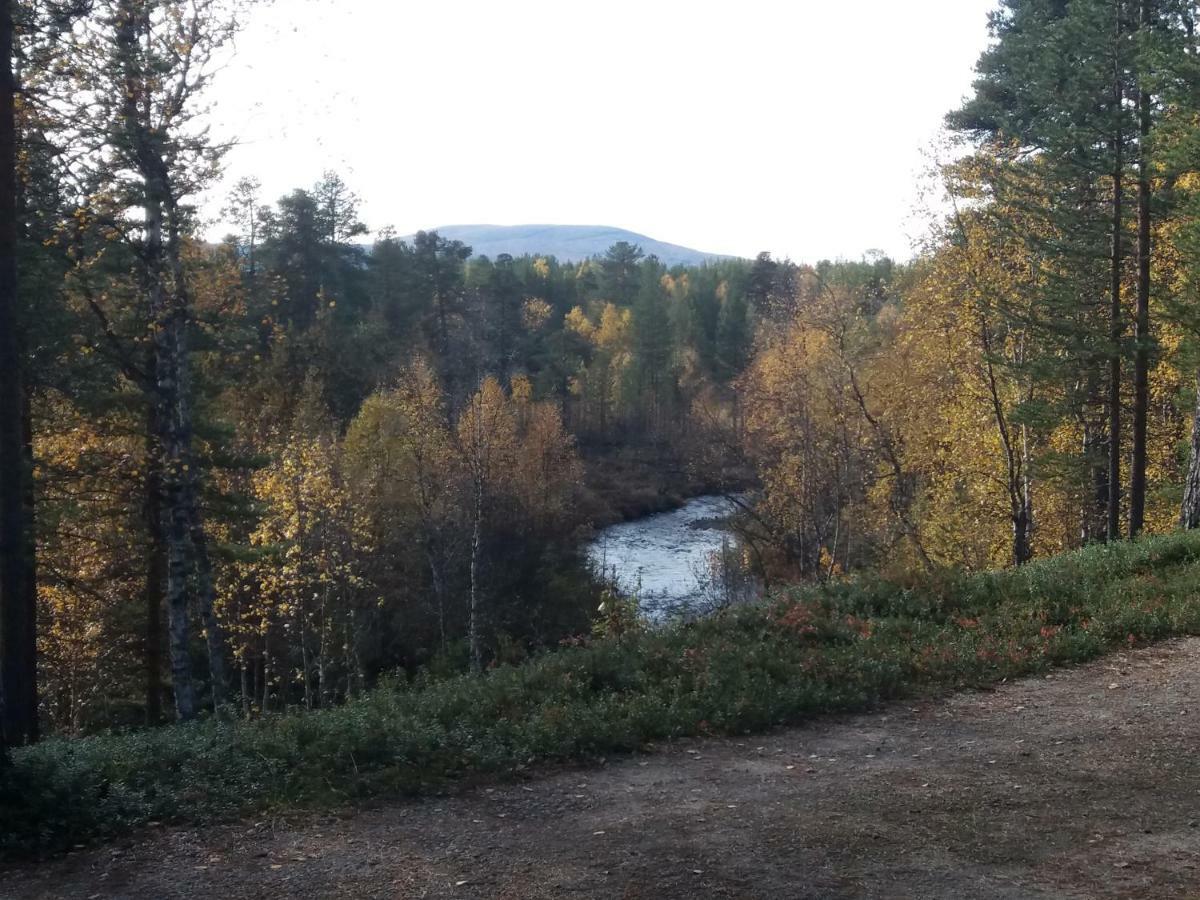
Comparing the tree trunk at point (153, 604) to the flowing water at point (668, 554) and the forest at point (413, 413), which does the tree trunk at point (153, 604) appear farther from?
the flowing water at point (668, 554)

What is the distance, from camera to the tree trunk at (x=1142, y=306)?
1709 centimetres

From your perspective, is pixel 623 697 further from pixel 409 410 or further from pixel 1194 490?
pixel 409 410

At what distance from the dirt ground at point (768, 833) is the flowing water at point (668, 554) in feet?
62.1

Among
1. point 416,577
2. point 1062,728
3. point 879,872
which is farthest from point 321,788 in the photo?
point 416,577

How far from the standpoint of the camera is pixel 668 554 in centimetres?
3819

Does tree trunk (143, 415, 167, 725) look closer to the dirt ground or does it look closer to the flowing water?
the flowing water

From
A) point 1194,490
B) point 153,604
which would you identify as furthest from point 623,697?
point 153,604

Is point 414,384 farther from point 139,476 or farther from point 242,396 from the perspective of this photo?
point 139,476

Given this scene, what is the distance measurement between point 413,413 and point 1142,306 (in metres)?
23.7

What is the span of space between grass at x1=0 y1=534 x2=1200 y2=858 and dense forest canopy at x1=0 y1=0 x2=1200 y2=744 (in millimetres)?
1311

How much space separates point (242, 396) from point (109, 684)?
12808 millimetres

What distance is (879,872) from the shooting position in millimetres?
5145

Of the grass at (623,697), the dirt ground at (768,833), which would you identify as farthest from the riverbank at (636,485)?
the dirt ground at (768,833)

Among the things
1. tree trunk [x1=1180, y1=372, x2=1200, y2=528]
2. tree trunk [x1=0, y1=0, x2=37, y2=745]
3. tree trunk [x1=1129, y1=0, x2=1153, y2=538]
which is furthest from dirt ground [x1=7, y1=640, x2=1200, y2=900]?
tree trunk [x1=1129, y1=0, x2=1153, y2=538]
